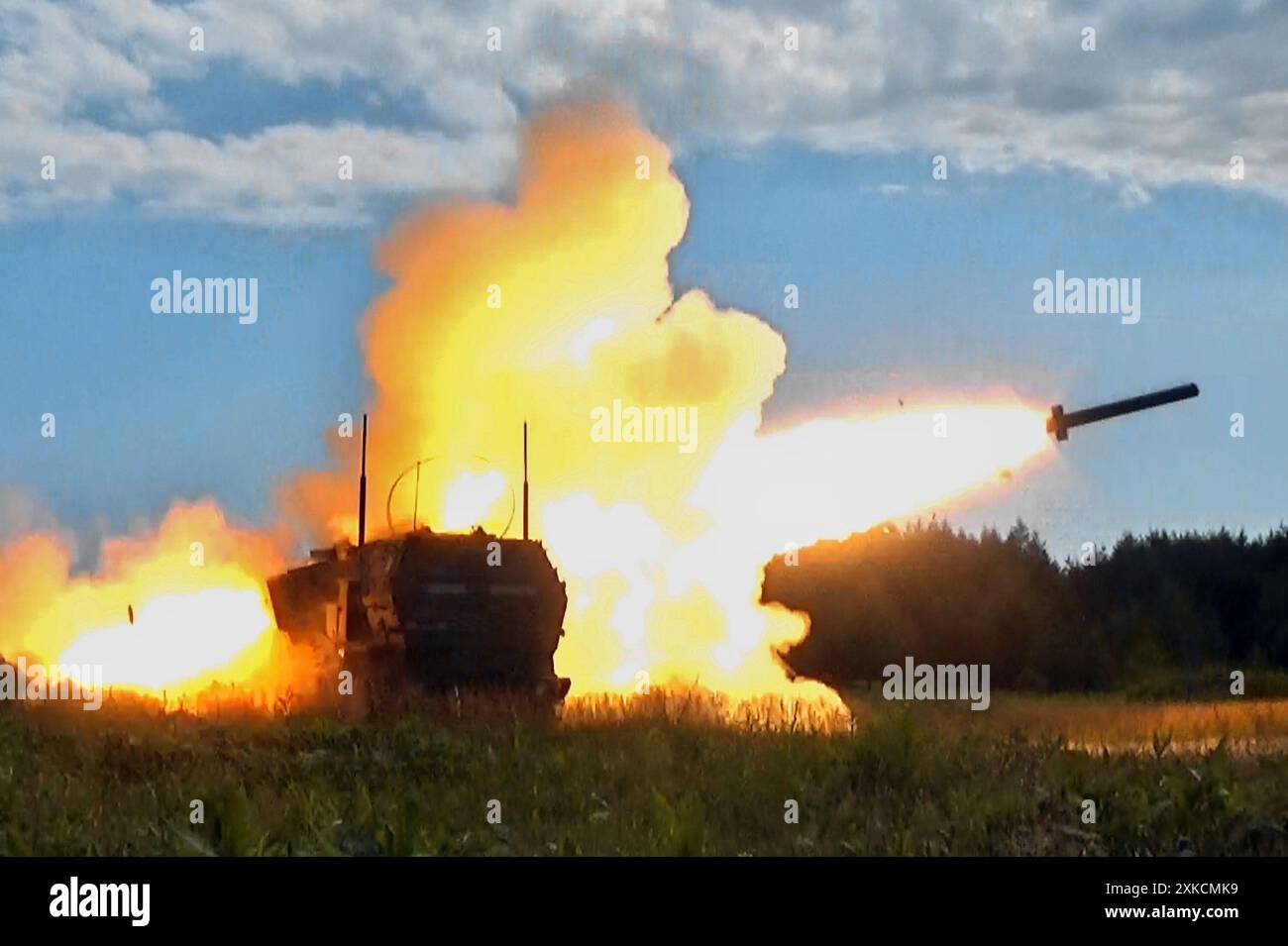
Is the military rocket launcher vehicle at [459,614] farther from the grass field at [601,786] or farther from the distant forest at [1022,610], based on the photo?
the distant forest at [1022,610]

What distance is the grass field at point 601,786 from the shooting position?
15.5 m

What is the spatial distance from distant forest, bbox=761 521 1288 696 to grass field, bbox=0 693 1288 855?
2944 centimetres

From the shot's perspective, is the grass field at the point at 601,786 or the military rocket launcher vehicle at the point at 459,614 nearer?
the grass field at the point at 601,786

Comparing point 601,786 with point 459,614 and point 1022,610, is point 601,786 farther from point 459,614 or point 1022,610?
point 1022,610

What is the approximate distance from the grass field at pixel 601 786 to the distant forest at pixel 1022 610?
29.4 metres

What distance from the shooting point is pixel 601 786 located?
18.8m

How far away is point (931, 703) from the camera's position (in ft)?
113

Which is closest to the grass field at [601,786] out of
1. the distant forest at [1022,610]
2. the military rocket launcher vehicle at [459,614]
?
the military rocket launcher vehicle at [459,614]

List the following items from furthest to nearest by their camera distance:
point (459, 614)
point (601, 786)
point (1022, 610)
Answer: point (1022, 610), point (459, 614), point (601, 786)

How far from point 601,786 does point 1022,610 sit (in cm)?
4200

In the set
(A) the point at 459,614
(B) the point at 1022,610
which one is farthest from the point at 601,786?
(B) the point at 1022,610
